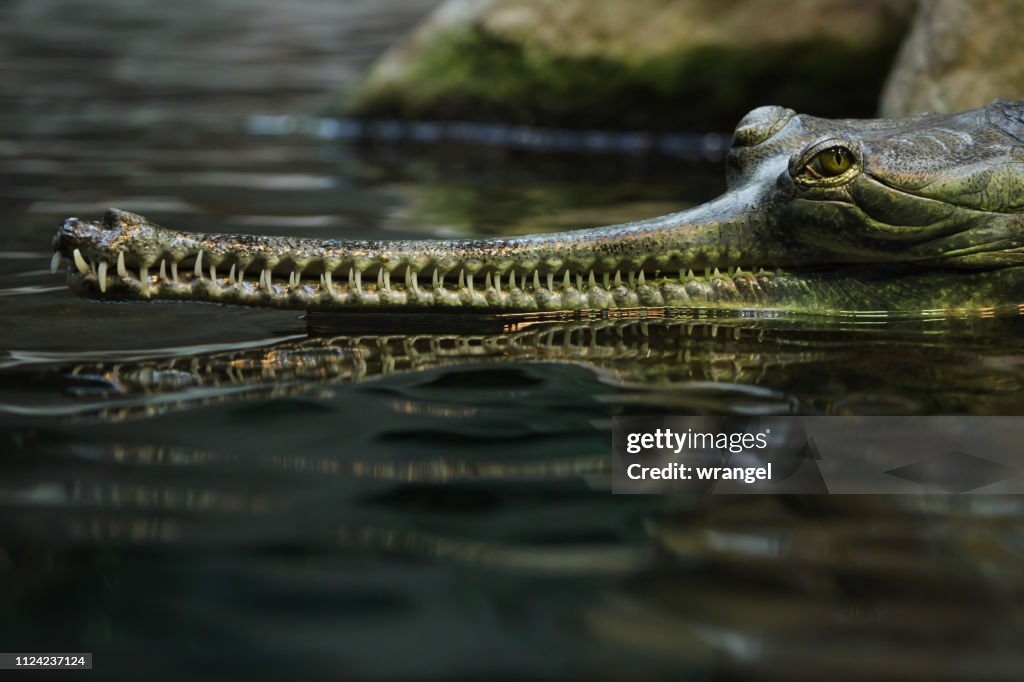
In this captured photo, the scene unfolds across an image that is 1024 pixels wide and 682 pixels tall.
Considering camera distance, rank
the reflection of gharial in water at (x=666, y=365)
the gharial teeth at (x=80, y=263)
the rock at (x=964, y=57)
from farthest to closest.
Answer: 1. the rock at (x=964, y=57)
2. the gharial teeth at (x=80, y=263)
3. the reflection of gharial in water at (x=666, y=365)

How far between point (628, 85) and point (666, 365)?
22.7ft

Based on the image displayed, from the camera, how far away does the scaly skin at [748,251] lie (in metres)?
3.87

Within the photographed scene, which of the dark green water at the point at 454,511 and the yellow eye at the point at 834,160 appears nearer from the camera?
the dark green water at the point at 454,511

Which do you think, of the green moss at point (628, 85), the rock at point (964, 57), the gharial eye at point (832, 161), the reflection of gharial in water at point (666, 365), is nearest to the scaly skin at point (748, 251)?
the gharial eye at point (832, 161)

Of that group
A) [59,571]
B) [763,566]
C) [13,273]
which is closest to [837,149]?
[763,566]

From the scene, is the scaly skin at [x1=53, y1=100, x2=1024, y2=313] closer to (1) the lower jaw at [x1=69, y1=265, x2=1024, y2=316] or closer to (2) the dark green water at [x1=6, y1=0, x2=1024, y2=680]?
(1) the lower jaw at [x1=69, y1=265, x2=1024, y2=316]

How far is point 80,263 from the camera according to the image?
383cm

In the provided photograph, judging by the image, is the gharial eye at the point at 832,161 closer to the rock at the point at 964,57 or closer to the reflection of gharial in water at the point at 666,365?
the reflection of gharial in water at the point at 666,365

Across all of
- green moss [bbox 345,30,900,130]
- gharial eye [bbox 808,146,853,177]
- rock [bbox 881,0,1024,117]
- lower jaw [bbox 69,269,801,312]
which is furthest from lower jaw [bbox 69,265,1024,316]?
green moss [bbox 345,30,900,130]

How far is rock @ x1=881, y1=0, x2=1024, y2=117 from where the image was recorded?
682cm

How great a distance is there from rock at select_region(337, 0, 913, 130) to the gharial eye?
19.2 feet

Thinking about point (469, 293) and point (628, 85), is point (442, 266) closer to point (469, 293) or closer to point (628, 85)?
point (469, 293)

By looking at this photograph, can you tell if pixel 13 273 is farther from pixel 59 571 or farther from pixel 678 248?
pixel 59 571

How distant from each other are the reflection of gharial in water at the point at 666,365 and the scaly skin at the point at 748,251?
0.15m
